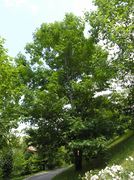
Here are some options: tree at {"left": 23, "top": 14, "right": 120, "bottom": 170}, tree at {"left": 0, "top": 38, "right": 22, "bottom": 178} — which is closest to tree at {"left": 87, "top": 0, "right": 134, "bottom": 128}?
tree at {"left": 23, "top": 14, "right": 120, "bottom": 170}

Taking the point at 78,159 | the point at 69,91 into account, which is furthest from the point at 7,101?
the point at 78,159

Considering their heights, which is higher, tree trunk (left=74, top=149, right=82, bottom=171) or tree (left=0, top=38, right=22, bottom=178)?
tree (left=0, top=38, right=22, bottom=178)

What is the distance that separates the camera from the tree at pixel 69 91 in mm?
23156

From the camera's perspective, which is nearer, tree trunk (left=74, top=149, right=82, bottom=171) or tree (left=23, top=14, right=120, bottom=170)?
tree (left=23, top=14, right=120, bottom=170)

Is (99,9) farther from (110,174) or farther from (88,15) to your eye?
(110,174)

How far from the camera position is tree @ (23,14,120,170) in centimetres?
2316

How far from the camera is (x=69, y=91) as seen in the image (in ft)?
86.2

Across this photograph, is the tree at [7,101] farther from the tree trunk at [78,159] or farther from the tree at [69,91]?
the tree trunk at [78,159]

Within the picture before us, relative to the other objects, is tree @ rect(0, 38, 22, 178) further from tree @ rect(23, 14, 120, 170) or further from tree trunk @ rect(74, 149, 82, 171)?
tree trunk @ rect(74, 149, 82, 171)

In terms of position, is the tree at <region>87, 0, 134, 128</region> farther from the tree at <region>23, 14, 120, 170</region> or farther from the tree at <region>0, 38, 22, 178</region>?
the tree at <region>0, 38, 22, 178</region>

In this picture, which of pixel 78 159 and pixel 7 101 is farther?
pixel 78 159

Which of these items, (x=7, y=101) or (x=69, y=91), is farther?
(x=69, y=91)

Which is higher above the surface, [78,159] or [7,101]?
[7,101]

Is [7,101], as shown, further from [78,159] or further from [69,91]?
[78,159]
